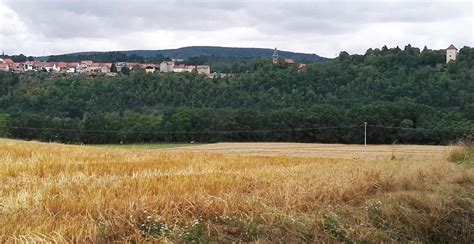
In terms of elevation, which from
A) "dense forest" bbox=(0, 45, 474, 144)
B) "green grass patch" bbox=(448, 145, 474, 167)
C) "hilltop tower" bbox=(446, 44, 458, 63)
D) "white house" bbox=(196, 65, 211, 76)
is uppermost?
"hilltop tower" bbox=(446, 44, 458, 63)

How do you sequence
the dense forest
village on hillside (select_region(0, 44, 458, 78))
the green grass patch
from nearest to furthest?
the green grass patch
the dense forest
village on hillside (select_region(0, 44, 458, 78))

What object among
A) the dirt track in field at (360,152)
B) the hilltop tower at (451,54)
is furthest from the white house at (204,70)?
the dirt track in field at (360,152)

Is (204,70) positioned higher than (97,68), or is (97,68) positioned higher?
(97,68)

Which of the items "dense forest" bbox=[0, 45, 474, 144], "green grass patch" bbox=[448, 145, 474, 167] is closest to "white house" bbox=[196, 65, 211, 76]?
"dense forest" bbox=[0, 45, 474, 144]

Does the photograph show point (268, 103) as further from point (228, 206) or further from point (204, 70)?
point (228, 206)

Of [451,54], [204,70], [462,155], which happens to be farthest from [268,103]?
[462,155]

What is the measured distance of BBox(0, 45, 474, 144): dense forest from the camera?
4922 centimetres

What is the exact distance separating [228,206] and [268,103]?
7367cm

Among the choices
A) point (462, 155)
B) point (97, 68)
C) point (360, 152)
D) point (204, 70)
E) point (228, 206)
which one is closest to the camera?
point (228, 206)

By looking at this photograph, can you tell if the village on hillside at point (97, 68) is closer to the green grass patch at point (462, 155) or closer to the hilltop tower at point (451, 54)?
the hilltop tower at point (451, 54)

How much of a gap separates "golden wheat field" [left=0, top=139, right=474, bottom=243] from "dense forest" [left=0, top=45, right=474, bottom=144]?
24.3 meters

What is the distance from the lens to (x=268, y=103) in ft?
262

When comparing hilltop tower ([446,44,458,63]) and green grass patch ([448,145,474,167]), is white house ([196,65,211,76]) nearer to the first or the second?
hilltop tower ([446,44,458,63])

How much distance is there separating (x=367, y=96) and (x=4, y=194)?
72123 mm
